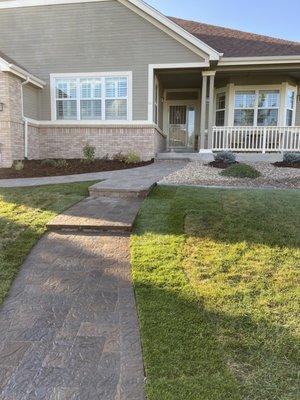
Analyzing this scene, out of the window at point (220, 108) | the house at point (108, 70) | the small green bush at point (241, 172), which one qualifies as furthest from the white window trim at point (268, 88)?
the small green bush at point (241, 172)

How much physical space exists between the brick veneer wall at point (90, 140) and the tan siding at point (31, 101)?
445 millimetres

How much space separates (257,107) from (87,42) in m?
7.02

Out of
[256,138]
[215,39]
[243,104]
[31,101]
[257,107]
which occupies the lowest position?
[256,138]

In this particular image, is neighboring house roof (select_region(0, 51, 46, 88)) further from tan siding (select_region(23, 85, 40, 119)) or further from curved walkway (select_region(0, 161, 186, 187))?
curved walkway (select_region(0, 161, 186, 187))

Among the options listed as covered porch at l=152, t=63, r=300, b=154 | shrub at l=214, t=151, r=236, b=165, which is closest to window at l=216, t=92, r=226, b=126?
covered porch at l=152, t=63, r=300, b=154

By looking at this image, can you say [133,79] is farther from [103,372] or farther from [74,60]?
[103,372]

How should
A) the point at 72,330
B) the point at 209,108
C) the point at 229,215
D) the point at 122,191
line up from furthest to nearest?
1. the point at 209,108
2. the point at 122,191
3. the point at 229,215
4. the point at 72,330

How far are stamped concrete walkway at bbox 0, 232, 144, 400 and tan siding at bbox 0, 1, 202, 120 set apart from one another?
939 cm

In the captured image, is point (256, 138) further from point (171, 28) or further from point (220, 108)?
point (171, 28)

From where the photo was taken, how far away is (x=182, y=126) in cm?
1750

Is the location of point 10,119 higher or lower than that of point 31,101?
lower

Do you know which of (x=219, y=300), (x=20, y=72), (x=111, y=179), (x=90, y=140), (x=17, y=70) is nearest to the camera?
(x=219, y=300)

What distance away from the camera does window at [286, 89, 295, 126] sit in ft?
47.1

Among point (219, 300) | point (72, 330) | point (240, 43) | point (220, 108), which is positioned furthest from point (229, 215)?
point (240, 43)
